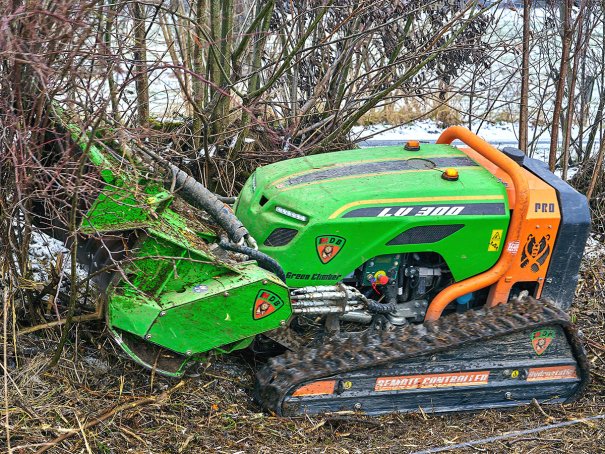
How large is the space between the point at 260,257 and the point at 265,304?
27 cm

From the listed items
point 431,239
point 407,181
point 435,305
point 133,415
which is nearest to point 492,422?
point 435,305

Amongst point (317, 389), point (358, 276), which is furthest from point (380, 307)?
point (317, 389)

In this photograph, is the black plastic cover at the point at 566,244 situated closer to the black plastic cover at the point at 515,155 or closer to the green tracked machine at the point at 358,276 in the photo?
the green tracked machine at the point at 358,276

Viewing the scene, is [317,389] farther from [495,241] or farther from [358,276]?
[495,241]

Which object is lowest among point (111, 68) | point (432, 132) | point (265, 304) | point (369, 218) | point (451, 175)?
point (265, 304)

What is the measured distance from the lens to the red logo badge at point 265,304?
3.51m

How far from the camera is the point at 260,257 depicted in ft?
11.7

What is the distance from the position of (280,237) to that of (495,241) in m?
1.33

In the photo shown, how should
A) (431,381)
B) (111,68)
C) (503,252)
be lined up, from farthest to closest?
(503,252) → (431,381) → (111,68)

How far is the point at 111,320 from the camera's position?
331 centimetres

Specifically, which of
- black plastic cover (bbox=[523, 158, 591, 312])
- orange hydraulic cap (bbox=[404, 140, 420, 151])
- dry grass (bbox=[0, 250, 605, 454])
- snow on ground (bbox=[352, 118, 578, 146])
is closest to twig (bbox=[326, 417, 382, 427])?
dry grass (bbox=[0, 250, 605, 454])

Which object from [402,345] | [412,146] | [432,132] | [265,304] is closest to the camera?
[265,304]

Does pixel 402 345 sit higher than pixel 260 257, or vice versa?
pixel 260 257

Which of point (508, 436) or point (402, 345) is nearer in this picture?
point (508, 436)
